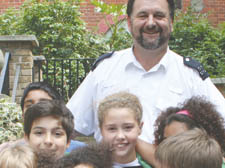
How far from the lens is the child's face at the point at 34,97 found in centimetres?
338

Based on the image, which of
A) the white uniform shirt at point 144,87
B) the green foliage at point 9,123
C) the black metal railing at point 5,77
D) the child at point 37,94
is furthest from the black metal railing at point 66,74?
the white uniform shirt at point 144,87

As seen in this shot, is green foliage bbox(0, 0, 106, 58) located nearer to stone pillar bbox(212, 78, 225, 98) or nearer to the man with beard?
stone pillar bbox(212, 78, 225, 98)

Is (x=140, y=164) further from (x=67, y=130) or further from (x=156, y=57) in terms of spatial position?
(x=156, y=57)

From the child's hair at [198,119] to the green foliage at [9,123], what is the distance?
7.47 ft

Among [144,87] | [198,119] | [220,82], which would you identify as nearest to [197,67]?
[144,87]

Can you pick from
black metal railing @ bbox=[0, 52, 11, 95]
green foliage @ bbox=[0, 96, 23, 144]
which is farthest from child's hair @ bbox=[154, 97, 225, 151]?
black metal railing @ bbox=[0, 52, 11, 95]

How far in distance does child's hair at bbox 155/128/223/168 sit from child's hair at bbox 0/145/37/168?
791 millimetres

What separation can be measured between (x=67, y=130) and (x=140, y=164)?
1.98ft

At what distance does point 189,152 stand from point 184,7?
8385 millimetres

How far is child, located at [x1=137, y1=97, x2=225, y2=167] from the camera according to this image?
253cm

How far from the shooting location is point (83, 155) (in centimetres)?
228

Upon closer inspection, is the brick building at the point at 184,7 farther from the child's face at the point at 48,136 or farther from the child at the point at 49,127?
the child's face at the point at 48,136

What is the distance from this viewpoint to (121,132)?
2646 mm

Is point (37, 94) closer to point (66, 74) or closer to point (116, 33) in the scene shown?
point (66, 74)
